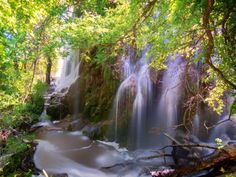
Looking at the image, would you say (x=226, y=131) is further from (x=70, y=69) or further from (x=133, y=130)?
(x=70, y=69)

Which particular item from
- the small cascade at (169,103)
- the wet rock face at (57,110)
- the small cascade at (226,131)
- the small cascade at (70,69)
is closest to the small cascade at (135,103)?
the small cascade at (169,103)

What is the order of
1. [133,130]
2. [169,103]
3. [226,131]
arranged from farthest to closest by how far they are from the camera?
[133,130]
[169,103]
[226,131]

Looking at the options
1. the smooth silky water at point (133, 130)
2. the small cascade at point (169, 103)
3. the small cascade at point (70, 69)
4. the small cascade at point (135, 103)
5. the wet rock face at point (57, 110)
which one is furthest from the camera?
the small cascade at point (70, 69)

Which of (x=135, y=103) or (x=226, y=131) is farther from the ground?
→ (x=135, y=103)

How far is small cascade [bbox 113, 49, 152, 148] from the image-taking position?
12.4m

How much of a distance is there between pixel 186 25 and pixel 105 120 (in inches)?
357

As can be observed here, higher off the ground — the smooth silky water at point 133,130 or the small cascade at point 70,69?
the small cascade at point 70,69

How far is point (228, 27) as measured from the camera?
5.08m

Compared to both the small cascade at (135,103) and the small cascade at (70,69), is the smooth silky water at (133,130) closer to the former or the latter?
the small cascade at (135,103)

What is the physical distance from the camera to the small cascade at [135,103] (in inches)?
488

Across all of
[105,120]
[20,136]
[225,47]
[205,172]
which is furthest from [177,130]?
[225,47]

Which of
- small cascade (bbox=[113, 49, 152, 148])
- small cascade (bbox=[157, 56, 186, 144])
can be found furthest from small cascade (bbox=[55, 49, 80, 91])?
small cascade (bbox=[157, 56, 186, 144])

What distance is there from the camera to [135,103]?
12664 millimetres

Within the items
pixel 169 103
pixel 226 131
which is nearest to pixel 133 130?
pixel 169 103
